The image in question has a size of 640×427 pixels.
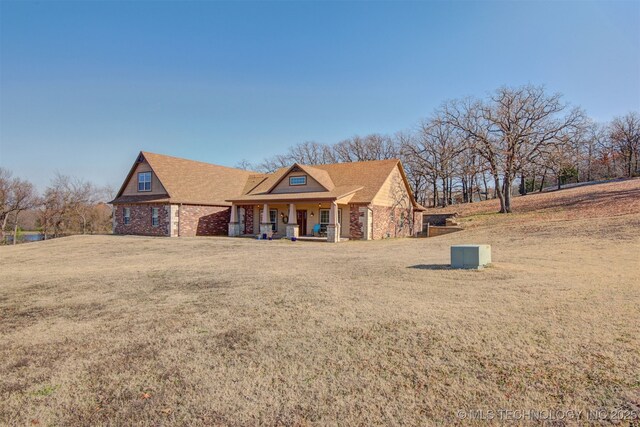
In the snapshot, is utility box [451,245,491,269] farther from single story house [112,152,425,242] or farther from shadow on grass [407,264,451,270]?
single story house [112,152,425,242]

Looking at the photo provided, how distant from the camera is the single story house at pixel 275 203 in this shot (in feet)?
78.5

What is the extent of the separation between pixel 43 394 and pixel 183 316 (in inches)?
96.4

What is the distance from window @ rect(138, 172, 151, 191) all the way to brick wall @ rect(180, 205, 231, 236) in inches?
153

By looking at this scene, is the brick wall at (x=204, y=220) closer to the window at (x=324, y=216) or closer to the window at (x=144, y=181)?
the window at (x=144, y=181)

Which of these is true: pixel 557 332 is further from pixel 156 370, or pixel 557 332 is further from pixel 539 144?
pixel 539 144

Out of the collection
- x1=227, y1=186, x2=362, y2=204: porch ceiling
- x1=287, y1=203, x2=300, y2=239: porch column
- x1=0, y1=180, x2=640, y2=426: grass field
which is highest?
x1=227, y1=186, x2=362, y2=204: porch ceiling

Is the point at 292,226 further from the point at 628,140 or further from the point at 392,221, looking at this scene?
the point at 628,140

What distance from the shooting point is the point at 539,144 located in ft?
90.2

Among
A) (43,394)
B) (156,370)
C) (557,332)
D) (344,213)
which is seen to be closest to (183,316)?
(156,370)

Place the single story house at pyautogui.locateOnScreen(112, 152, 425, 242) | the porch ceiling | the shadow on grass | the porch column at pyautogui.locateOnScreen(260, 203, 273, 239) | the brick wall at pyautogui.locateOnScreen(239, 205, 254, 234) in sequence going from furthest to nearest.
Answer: the brick wall at pyautogui.locateOnScreen(239, 205, 254, 234)
the porch column at pyautogui.locateOnScreen(260, 203, 273, 239)
the single story house at pyautogui.locateOnScreen(112, 152, 425, 242)
the porch ceiling
the shadow on grass

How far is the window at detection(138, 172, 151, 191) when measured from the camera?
2764 cm

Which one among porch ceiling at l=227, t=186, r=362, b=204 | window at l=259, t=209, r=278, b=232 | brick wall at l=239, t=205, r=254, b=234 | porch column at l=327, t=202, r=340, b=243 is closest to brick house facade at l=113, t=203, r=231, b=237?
brick wall at l=239, t=205, r=254, b=234

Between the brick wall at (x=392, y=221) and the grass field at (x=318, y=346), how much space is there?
14.8 m

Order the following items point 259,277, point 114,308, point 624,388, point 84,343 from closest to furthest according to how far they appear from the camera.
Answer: point 624,388 → point 84,343 → point 114,308 → point 259,277
